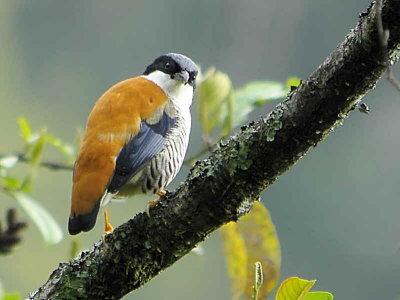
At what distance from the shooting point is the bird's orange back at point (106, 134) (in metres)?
3.60

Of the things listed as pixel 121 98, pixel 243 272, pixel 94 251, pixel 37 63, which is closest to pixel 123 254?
pixel 94 251

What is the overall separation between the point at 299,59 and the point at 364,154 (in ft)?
19.0

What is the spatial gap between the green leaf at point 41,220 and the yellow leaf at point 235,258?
0.79 metres

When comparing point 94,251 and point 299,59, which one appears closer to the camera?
point 94,251

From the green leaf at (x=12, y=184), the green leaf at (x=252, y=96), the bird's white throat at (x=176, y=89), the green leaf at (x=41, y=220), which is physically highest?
the green leaf at (x=252, y=96)

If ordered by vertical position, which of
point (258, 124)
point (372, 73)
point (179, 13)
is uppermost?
point (372, 73)

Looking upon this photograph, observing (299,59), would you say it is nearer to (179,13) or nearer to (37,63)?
(179,13)

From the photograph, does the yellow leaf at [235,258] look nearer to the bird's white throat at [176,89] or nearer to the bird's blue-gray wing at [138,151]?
the bird's blue-gray wing at [138,151]

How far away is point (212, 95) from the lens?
4.00m

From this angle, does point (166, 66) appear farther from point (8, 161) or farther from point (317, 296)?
point (317, 296)

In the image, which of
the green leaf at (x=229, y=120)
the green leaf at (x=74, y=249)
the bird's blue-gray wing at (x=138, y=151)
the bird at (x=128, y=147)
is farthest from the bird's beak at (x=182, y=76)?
the green leaf at (x=74, y=249)

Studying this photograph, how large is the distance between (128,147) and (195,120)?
31.7ft

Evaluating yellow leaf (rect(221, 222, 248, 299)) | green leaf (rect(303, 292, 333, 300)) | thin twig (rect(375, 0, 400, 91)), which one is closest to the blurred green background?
yellow leaf (rect(221, 222, 248, 299))

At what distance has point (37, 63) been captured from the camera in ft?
96.5
